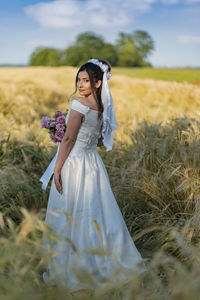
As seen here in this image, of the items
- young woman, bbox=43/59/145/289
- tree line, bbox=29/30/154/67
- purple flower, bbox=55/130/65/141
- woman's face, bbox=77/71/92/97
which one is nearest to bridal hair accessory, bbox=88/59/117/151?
young woman, bbox=43/59/145/289

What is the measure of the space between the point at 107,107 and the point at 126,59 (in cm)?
4971

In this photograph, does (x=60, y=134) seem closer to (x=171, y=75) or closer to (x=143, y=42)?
(x=171, y=75)

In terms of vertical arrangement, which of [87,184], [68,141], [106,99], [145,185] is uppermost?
[106,99]

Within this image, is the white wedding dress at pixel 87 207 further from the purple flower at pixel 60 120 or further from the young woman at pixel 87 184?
the purple flower at pixel 60 120

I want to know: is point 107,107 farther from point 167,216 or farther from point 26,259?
point 167,216

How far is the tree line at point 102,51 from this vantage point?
48844mm

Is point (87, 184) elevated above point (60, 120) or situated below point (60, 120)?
below

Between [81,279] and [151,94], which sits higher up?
[151,94]

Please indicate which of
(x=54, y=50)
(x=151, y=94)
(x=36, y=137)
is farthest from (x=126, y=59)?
(x=36, y=137)

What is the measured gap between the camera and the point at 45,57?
59.5 m

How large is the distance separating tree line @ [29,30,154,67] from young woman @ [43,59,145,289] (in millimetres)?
44602

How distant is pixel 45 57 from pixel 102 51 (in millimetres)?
15856

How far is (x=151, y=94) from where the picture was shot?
9.12 m

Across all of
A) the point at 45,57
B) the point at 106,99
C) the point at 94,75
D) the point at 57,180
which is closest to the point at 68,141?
the point at 57,180
